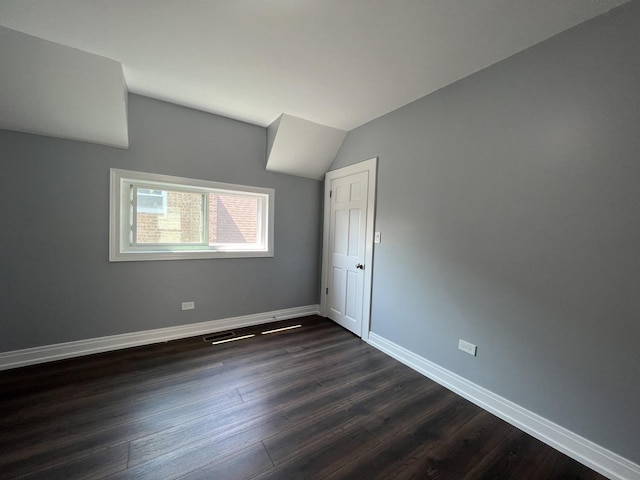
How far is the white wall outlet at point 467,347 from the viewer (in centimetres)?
192

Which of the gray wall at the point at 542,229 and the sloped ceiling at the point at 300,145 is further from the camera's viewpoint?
the sloped ceiling at the point at 300,145

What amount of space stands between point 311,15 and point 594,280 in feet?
7.87

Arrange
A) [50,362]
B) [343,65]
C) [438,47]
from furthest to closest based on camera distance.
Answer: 1. [50,362]
2. [343,65]
3. [438,47]

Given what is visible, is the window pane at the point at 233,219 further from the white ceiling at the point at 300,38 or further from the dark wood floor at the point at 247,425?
the dark wood floor at the point at 247,425

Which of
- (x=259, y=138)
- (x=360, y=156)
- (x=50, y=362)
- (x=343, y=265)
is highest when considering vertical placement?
(x=259, y=138)

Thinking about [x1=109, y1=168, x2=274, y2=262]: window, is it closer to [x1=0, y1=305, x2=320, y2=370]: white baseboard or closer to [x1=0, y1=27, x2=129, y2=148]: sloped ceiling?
[x1=0, y1=27, x2=129, y2=148]: sloped ceiling

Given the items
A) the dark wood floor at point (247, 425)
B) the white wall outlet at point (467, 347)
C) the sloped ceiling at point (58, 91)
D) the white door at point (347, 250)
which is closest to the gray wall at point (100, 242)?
the sloped ceiling at point (58, 91)

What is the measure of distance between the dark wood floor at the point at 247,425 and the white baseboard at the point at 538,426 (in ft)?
0.21

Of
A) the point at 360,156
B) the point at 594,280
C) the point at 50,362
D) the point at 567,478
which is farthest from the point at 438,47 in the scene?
the point at 50,362

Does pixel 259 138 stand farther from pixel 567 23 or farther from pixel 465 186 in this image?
pixel 567 23

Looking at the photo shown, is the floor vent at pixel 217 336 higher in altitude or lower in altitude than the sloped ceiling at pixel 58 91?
lower

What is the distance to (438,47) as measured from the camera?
5.62 ft

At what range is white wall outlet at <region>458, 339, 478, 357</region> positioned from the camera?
75.6 inches

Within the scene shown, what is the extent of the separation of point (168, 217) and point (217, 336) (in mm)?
1558
